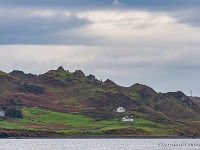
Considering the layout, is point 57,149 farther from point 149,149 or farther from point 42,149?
point 149,149

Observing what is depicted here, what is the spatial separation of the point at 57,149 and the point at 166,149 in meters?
31.9

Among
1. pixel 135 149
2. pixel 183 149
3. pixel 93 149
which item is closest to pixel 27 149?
pixel 93 149

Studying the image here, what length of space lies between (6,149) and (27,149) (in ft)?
23.3

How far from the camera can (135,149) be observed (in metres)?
175

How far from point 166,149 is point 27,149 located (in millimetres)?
39959

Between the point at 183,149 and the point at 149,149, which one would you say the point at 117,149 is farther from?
the point at 183,149

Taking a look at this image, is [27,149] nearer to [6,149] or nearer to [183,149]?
[6,149]

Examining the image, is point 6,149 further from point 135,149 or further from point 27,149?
point 135,149

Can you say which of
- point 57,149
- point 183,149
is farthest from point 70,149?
point 183,149

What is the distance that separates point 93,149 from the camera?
174 metres

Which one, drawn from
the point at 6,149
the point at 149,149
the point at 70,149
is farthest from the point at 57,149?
the point at 149,149

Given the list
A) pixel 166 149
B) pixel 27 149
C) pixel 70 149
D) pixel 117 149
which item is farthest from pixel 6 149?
pixel 166 149

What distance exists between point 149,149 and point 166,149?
17.9 ft

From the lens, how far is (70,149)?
561ft
